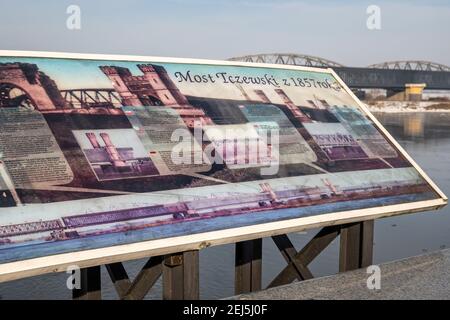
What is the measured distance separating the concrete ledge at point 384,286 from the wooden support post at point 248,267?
0.62 meters

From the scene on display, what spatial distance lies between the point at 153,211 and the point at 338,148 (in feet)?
7.40

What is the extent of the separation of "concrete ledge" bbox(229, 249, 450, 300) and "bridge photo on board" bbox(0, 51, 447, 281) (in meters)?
0.56

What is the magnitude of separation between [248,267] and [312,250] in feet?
2.21

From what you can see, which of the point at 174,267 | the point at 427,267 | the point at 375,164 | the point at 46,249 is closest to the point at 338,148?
the point at 375,164

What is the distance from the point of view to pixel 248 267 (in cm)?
522

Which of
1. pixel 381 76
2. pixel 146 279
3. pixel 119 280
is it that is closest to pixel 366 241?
pixel 146 279

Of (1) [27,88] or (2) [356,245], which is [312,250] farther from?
(1) [27,88]

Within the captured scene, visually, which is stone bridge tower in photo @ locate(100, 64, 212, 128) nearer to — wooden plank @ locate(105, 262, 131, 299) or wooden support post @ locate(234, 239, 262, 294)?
wooden support post @ locate(234, 239, 262, 294)

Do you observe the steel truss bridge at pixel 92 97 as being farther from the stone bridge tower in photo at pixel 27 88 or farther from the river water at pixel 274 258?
the river water at pixel 274 258

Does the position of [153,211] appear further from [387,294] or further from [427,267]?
[427,267]

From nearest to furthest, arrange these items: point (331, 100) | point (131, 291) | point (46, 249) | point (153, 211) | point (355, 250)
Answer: point (46, 249)
point (153, 211)
point (131, 291)
point (355, 250)
point (331, 100)

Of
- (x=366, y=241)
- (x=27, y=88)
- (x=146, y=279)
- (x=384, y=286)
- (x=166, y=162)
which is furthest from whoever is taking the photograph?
(x=366, y=241)

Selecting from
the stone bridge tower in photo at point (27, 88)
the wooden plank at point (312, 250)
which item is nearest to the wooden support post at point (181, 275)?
the stone bridge tower in photo at point (27, 88)
